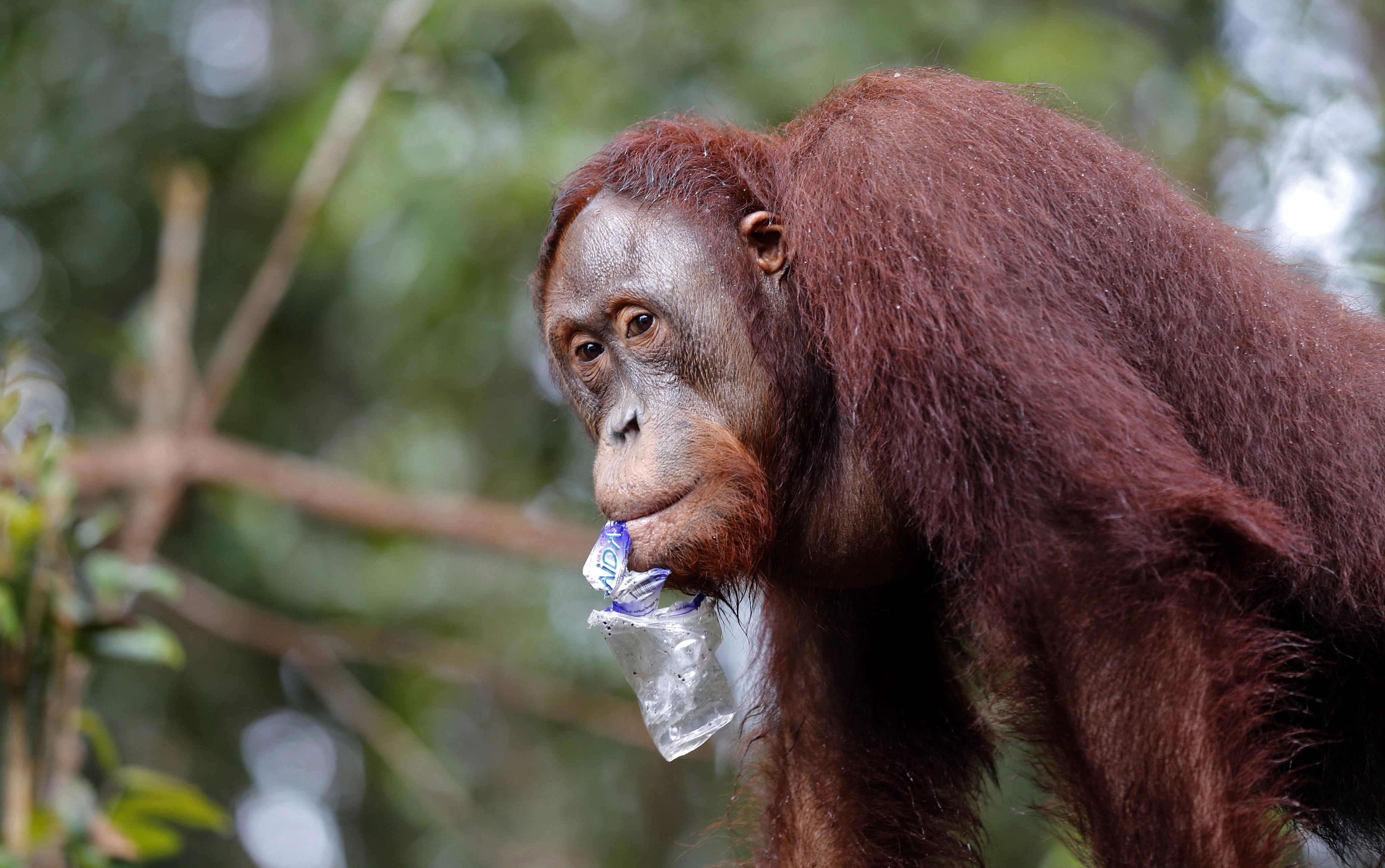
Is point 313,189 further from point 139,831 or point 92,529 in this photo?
point 139,831

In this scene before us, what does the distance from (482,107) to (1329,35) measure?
4.30m

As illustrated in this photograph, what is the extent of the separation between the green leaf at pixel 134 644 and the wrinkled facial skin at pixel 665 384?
144 centimetres

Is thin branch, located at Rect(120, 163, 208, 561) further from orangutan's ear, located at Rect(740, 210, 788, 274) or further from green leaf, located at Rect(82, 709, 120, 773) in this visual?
orangutan's ear, located at Rect(740, 210, 788, 274)

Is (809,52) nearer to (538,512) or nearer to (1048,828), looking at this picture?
(538,512)

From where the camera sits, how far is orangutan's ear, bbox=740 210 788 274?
2875 mm

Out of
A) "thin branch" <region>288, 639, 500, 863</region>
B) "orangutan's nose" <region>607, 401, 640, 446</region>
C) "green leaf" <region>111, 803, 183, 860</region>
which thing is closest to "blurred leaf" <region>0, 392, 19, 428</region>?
"green leaf" <region>111, 803, 183, 860</region>

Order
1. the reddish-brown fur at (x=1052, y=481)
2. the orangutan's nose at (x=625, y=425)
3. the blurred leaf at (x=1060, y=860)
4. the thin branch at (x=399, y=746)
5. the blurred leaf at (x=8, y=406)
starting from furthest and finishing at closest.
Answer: the thin branch at (x=399, y=746)
the blurred leaf at (x=1060, y=860)
the blurred leaf at (x=8, y=406)
the orangutan's nose at (x=625, y=425)
the reddish-brown fur at (x=1052, y=481)

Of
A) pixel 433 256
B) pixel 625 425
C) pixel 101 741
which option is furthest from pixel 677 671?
pixel 433 256

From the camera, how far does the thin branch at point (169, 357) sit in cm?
593

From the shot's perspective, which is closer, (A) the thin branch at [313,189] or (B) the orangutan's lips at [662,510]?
(B) the orangutan's lips at [662,510]

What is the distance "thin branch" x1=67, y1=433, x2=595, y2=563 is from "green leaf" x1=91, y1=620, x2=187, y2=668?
93.7 inches

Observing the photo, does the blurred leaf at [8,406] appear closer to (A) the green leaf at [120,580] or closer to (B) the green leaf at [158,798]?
(A) the green leaf at [120,580]

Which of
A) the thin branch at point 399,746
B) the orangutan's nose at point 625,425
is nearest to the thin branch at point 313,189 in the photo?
the thin branch at point 399,746

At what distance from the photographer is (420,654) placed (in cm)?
637
